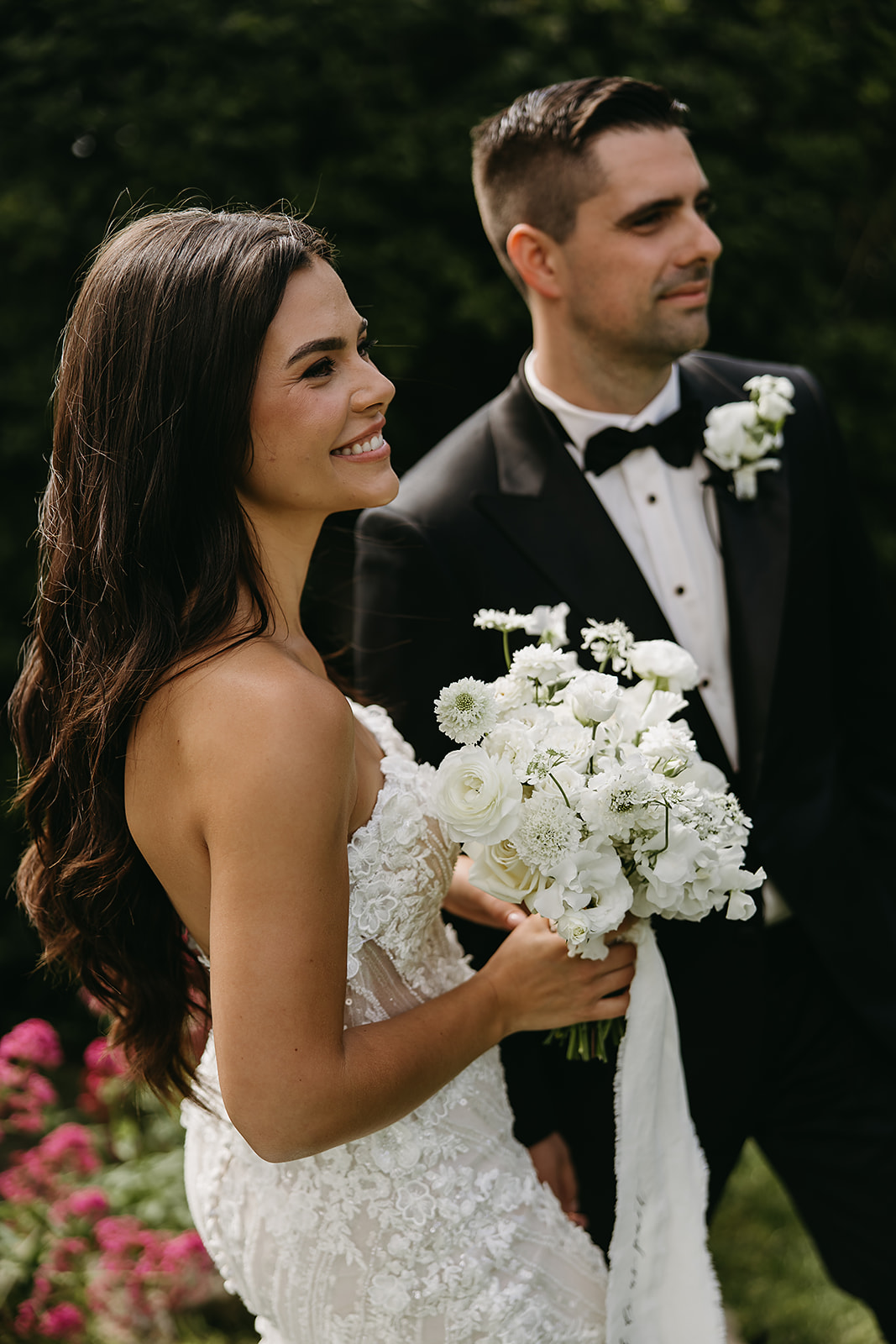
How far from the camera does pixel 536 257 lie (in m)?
2.82

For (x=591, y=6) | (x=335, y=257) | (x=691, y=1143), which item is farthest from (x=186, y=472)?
(x=591, y=6)

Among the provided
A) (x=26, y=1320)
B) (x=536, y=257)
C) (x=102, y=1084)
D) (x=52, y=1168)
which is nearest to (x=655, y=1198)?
(x=26, y=1320)

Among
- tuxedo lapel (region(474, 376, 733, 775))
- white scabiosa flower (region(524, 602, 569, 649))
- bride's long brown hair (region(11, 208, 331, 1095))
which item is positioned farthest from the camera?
tuxedo lapel (region(474, 376, 733, 775))

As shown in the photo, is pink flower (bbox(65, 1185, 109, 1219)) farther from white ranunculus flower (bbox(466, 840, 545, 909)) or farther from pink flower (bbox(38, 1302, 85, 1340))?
white ranunculus flower (bbox(466, 840, 545, 909))

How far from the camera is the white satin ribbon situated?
6.25 feet

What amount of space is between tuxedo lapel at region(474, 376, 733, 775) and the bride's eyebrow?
0.85m

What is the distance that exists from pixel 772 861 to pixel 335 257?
154cm

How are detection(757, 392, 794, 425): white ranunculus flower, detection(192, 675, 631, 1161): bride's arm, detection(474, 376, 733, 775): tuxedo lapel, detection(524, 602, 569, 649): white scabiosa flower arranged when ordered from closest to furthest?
detection(192, 675, 631, 1161): bride's arm < detection(524, 602, 569, 649): white scabiosa flower < detection(474, 376, 733, 775): tuxedo lapel < detection(757, 392, 794, 425): white ranunculus flower

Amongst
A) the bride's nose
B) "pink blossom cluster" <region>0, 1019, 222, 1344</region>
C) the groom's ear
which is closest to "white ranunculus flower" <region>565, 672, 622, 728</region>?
the bride's nose

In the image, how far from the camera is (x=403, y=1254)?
70.6 inches

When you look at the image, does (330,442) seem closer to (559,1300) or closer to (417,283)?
(559,1300)

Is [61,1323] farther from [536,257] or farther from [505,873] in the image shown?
[536,257]

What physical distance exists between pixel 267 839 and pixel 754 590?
1.44 m

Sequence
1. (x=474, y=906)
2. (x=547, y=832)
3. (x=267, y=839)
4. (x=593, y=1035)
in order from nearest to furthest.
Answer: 1. (x=267, y=839)
2. (x=547, y=832)
3. (x=593, y=1035)
4. (x=474, y=906)
